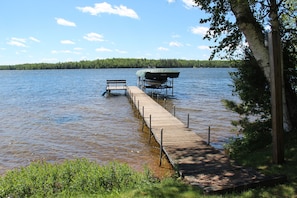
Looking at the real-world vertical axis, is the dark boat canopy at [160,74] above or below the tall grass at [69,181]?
above

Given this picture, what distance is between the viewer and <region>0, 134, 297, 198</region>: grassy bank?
515cm

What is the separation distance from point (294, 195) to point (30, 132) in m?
14.5

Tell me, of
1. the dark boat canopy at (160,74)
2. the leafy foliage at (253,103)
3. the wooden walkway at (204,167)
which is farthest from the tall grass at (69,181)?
the dark boat canopy at (160,74)

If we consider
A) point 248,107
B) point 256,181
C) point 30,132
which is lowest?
point 30,132

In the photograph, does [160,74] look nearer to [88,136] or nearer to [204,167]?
[88,136]

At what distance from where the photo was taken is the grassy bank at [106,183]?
515 centimetres

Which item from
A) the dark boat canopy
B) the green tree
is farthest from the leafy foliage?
the dark boat canopy

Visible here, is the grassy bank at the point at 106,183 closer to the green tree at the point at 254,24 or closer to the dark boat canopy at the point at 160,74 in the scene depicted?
the green tree at the point at 254,24

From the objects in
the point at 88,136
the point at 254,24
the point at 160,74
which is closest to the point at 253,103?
the point at 254,24

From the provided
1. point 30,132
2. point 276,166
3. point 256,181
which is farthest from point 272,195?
point 30,132

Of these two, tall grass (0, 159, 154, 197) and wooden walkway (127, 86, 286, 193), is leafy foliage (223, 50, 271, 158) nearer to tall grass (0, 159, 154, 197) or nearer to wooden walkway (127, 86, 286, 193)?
wooden walkway (127, 86, 286, 193)

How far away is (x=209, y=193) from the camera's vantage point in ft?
16.8

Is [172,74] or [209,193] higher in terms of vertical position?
[172,74]

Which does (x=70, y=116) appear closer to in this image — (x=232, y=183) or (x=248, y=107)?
(x=248, y=107)
